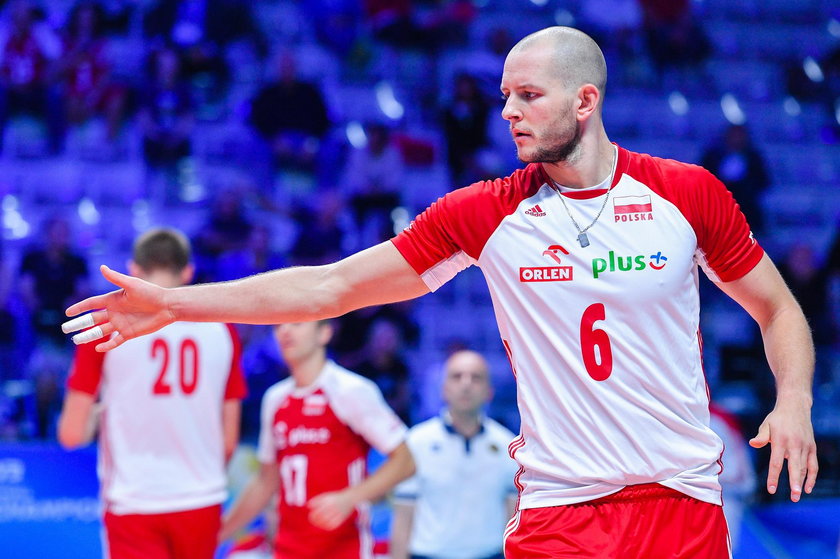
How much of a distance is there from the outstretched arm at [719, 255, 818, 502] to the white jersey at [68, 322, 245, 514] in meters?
3.37

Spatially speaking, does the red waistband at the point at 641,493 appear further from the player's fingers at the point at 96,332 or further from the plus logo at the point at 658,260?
the player's fingers at the point at 96,332

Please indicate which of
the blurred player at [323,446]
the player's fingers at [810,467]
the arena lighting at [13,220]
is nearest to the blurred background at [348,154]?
the arena lighting at [13,220]

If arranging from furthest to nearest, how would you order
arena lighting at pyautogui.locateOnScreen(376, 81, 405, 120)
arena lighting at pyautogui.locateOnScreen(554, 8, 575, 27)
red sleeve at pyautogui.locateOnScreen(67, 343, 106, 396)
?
arena lighting at pyautogui.locateOnScreen(554, 8, 575, 27) < arena lighting at pyautogui.locateOnScreen(376, 81, 405, 120) < red sleeve at pyautogui.locateOnScreen(67, 343, 106, 396)

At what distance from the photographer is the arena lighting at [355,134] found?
11.7 metres

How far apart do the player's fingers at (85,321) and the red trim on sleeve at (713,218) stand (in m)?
1.73

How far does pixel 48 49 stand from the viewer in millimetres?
11414

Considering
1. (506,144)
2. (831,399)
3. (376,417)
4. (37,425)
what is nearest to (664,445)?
(376,417)

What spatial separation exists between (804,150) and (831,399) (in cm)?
414

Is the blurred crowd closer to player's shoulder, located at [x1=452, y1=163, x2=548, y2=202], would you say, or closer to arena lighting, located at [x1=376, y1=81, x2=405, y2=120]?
arena lighting, located at [x1=376, y1=81, x2=405, y2=120]

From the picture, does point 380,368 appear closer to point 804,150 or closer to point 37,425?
point 37,425

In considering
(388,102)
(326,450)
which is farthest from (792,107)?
(326,450)

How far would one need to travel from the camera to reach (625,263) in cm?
308

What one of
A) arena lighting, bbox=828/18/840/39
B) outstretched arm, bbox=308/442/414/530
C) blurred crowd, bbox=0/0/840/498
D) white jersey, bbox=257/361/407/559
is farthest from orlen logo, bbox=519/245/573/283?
arena lighting, bbox=828/18/840/39

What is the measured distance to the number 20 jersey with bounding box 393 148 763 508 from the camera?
10.0ft
